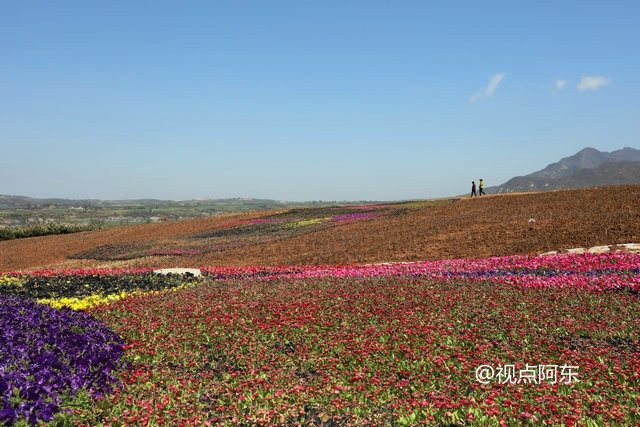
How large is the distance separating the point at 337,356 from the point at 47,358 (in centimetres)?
563

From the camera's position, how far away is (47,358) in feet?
25.4

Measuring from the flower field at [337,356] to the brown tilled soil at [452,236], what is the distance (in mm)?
10841

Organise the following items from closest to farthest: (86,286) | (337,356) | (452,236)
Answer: (337,356) → (86,286) → (452,236)

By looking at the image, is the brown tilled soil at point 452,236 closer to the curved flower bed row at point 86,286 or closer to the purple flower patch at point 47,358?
the curved flower bed row at point 86,286

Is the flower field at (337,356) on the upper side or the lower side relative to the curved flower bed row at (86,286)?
upper

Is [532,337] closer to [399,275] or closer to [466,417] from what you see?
[466,417]

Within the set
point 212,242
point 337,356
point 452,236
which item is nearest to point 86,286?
point 337,356

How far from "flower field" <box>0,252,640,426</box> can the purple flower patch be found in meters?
0.03

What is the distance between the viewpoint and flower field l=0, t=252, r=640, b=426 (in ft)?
22.9

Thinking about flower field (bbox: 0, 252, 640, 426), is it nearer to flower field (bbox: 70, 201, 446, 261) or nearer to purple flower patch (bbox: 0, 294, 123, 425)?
purple flower patch (bbox: 0, 294, 123, 425)

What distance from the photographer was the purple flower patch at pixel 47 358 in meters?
6.22

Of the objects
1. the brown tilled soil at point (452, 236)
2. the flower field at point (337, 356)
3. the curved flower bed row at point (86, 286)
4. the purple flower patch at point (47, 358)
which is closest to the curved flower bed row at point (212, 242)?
the brown tilled soil at point (452, 236)

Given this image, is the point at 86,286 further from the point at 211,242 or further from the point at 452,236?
the point at 211,242

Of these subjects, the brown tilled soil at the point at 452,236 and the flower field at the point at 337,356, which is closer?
the flower field at the point at 337,356
